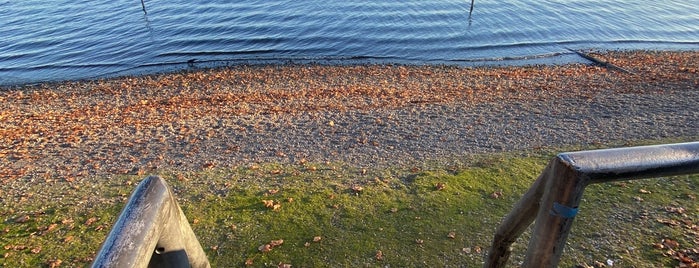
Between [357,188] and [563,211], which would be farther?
[357,188]

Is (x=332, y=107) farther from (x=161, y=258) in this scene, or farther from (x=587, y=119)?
(x=161, y=258)

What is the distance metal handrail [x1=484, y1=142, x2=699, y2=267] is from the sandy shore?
26.6 ft

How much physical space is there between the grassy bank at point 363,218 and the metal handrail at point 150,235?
155 inches

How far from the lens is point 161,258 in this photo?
256 cm

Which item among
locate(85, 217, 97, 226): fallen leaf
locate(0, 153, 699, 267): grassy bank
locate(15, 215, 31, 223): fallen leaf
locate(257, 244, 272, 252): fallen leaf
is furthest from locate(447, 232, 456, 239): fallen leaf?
locate(15, 215, 31, 223): fallen leaf

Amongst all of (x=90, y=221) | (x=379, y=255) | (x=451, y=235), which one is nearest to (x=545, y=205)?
(x=379, y=255)

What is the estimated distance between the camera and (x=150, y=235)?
220 centimetres

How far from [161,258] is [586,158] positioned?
2274 mm

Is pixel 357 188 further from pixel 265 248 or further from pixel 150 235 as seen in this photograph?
pixel 150 235

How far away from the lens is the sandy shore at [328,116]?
38.4 feet

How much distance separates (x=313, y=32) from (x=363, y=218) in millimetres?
23491

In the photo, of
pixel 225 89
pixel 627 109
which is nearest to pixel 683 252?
pixel 627 109

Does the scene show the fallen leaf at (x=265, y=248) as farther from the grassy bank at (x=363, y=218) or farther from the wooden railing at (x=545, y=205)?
the wooden railing at (x=545, y=205)

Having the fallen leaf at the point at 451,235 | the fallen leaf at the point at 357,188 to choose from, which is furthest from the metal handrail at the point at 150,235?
the fallen leaf at the point at 357,188
